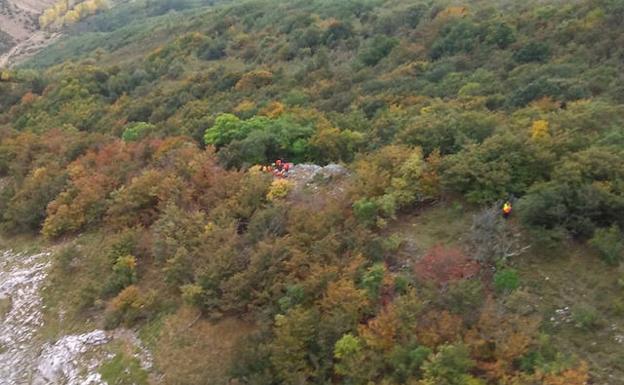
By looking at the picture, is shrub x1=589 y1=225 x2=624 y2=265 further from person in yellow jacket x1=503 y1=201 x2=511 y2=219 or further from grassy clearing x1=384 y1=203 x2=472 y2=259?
grassy clearing x1=384 y1=203 x2=472 y2=259

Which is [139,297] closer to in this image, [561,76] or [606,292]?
[606,292]

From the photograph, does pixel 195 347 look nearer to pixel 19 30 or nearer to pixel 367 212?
pixel 367 212

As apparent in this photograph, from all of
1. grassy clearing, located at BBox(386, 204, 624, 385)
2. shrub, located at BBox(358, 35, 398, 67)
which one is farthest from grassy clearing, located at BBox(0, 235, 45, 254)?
shrub, located at BBox(358, 35, 398, 67)

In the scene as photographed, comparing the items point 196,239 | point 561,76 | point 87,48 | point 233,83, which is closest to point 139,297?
point 196,239

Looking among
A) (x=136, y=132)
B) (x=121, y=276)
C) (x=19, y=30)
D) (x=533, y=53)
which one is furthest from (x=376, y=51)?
(x=19, y=30)

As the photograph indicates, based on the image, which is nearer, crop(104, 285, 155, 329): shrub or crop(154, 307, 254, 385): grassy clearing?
crop(154, 307, 254, 385): grassy clearing

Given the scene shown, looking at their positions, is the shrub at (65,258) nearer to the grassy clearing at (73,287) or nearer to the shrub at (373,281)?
the grassy clearing at (73,287)

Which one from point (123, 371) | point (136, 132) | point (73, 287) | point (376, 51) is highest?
point (136, 132)

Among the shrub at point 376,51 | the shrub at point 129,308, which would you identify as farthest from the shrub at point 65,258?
the shrub at point 376,51
